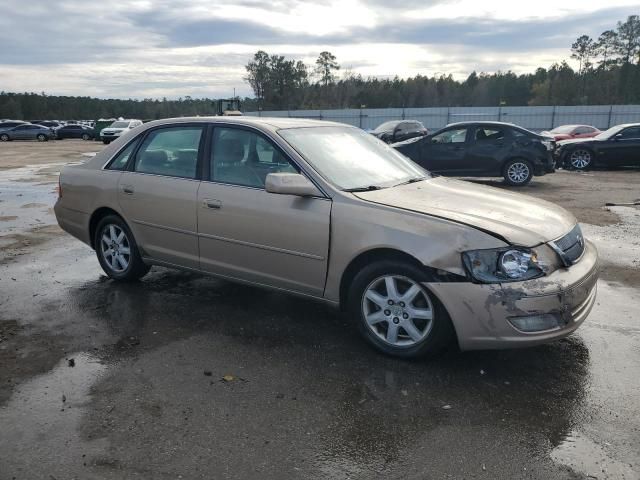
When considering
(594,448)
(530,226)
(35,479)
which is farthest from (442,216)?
(35,479)

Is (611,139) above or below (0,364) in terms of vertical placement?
above

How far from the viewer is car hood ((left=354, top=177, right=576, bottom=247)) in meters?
3.73

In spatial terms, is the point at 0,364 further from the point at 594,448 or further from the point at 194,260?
the point at 594,448

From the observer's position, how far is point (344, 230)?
402 cm

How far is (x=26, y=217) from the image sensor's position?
9664mm

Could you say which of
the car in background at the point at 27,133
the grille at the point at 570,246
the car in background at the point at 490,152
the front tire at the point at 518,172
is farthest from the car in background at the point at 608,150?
the car in background at the point at 27,133

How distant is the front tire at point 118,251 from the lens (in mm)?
5574

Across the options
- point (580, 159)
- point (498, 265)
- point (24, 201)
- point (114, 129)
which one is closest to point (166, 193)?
point (498, 265)

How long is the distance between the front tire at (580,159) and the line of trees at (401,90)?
51.6 metres

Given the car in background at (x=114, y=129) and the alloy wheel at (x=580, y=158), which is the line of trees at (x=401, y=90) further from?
the alloy wheel at (x=580, y=158)

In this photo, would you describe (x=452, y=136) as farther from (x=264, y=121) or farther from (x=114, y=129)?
(x=114, y=129)

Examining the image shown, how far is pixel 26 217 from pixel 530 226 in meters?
8.66

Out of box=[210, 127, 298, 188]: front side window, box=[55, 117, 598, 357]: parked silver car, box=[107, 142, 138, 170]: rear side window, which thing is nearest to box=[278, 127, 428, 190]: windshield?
box=[55, 117, 598, 357]: parked silver car

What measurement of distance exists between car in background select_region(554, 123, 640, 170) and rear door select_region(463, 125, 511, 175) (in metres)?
5.11
